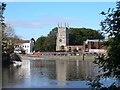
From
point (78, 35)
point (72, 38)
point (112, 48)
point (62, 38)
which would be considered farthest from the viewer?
point (72, 38)

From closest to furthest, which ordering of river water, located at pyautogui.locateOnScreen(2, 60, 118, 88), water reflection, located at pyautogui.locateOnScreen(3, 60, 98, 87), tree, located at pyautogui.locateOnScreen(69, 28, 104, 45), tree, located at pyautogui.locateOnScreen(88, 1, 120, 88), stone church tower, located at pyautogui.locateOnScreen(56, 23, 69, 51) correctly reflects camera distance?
1. tree, located at pyautogui.locateOnScreen(88, 1, 120, 88)
2. river water, located at pyautogui.locateOnScreen(2, 60, 118, 88)
3. water reflection, located at pyautogui.locateOnScreen(3, 60, 98, 87)
4. stone church tower, located at pyautogui.locateOnScreen(56, 23, 69, 51)
5. tree, located at pyautogui.locateOnScreen(69, 28, 104, 45)

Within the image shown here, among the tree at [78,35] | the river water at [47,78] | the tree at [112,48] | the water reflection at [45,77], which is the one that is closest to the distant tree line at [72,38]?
the tree at [78,35]

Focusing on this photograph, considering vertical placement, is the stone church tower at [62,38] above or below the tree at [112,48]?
above

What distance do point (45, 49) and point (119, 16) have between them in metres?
88.6

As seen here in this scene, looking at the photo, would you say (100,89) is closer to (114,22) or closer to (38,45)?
(114,22)

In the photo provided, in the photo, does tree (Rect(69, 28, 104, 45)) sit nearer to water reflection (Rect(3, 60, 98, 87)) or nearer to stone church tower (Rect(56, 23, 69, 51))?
stone church tower (Rect(56, 23, 69, 51))

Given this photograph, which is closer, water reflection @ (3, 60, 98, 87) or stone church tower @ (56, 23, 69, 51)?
water reflection @ (3, 60, 98, 87)

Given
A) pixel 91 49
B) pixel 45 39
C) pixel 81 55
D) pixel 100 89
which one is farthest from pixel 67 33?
pixel 100 89

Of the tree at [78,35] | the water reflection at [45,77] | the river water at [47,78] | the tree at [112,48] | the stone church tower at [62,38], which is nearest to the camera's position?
the tree at [112,48]

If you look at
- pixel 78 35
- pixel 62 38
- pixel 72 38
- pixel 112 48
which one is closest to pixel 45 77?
pixel 112 48

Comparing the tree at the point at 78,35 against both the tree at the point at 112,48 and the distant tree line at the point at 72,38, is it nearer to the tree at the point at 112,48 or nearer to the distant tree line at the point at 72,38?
the distant tree line at the point at 72,38

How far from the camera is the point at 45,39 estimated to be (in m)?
98.8

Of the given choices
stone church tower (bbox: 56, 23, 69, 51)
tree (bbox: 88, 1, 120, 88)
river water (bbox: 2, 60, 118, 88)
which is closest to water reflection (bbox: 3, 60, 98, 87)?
river water (bbox: 2, 60, 118, 88)

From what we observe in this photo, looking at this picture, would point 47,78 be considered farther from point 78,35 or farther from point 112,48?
point 78,35
